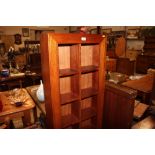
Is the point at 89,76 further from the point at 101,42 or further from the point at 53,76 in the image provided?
the point at 53,76

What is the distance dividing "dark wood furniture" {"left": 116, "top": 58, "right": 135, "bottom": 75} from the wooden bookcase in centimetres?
421

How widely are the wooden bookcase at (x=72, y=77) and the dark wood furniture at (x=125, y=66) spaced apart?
421cm

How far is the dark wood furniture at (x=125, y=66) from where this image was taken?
18.9 ft

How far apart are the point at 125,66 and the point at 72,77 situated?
468 centimetres

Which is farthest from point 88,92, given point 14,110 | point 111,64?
point 111,64

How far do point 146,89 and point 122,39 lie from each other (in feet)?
13.6

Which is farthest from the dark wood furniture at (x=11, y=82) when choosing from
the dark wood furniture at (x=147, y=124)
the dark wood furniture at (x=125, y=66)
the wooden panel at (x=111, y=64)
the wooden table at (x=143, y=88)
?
the dark wood furniture at (x=125, y=66)

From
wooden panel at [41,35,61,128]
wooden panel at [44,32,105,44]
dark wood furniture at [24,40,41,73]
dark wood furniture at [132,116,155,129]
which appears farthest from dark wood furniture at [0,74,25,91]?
dark wood furniture at [132,116,155,129]

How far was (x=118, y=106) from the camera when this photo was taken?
6.50 feet

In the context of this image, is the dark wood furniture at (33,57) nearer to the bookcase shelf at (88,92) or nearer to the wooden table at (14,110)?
the wooden table at (14,110)

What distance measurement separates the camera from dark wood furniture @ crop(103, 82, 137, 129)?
1804 mm

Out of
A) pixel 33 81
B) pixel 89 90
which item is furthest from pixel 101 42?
pixel 33 81

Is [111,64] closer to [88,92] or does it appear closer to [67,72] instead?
[88,92]
